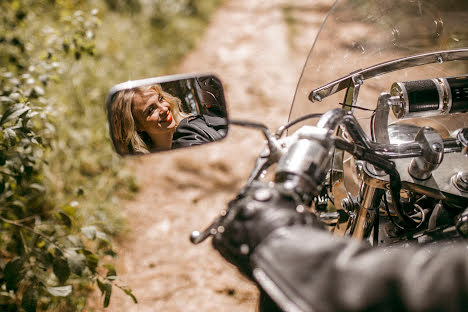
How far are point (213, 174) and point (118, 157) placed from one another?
98 cm

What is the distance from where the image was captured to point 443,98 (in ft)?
4.08

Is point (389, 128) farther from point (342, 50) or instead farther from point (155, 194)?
point (155, 194)

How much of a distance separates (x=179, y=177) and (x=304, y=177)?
2.83 meters

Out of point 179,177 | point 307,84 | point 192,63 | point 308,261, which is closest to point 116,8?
point 192,63

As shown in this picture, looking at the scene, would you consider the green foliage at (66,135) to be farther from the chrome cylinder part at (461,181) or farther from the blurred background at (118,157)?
the chrome cylinder part at (461,181)

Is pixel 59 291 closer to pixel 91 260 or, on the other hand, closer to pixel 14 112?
pixel 91 260

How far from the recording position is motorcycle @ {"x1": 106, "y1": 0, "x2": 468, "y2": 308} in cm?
108

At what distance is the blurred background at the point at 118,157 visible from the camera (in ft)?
6.07

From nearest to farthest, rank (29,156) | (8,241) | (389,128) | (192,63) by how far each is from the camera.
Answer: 1. (389,128)
2. (29,156)
3. (8,241)
4. (192,63)

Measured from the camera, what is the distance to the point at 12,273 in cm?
162

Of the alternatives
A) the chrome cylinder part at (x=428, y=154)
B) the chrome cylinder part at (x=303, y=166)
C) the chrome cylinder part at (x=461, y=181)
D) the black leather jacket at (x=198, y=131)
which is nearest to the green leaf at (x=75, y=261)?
the black leather jacket at (x=198, y=131)

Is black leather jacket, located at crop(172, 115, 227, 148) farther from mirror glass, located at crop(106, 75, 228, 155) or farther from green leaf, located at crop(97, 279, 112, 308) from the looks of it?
green leaf, located at crop(97, 279, 112, 308)

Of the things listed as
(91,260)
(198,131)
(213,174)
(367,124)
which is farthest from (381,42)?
(213,174)

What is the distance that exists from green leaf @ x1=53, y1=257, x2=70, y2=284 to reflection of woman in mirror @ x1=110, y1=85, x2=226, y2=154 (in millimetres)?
719
